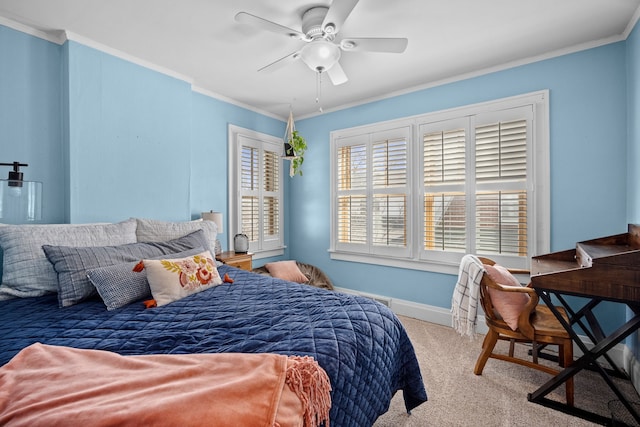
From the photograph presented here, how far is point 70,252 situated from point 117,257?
0.24 meters

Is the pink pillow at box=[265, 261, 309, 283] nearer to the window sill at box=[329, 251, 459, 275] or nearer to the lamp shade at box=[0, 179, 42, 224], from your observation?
the window sill at box=[329, 251, 459, 275]

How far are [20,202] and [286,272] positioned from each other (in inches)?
98.4

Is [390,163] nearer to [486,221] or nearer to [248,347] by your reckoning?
[486,221]

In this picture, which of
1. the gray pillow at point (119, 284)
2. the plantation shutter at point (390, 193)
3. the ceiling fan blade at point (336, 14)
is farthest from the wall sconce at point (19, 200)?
the plantation shutter at point (390, 193)

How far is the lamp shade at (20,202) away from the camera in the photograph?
2039 mm

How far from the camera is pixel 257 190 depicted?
160 inches

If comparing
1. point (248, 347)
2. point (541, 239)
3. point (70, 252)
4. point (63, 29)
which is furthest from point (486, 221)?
point (63, 29)

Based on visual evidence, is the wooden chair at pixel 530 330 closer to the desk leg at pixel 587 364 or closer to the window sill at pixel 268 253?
the desk leg at pixel 587 364

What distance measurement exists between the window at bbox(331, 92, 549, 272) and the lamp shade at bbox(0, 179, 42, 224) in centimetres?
295

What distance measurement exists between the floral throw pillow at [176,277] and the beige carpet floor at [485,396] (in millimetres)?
1382

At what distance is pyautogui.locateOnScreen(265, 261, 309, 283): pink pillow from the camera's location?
373 cm

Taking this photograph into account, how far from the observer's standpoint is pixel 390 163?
361 cm

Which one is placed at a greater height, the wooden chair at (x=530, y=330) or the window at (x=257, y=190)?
the window at (x=257, y=190)

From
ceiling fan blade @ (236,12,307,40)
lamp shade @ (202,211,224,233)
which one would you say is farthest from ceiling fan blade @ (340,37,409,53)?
lamp shade @ (202,211,224,233)
